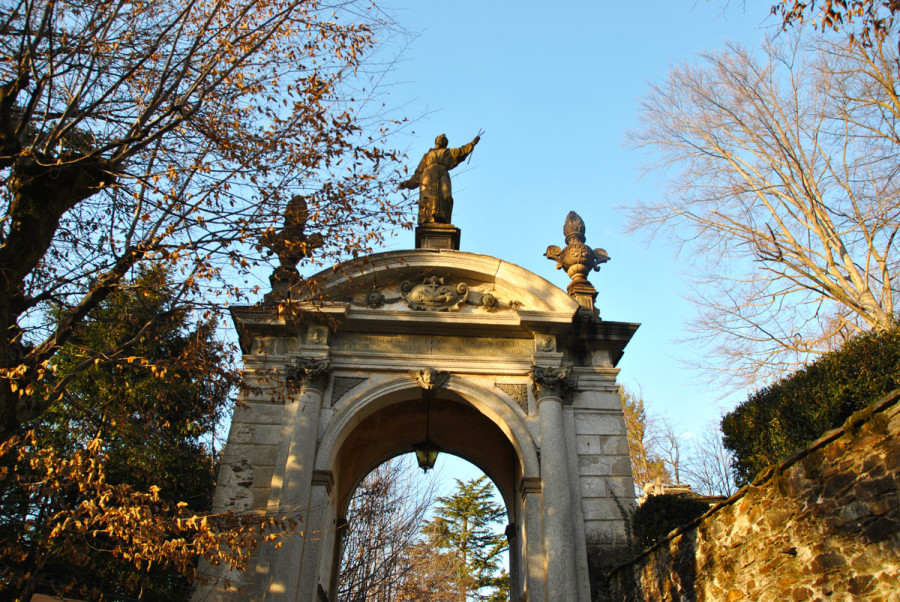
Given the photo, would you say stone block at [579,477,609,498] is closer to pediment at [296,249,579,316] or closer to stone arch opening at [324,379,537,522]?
stone arch opening at [324,379,537,522]

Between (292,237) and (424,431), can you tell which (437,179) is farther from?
(292,237)

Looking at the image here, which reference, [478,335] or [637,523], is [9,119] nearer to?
[478,335]

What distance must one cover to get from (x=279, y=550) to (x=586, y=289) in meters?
7.00

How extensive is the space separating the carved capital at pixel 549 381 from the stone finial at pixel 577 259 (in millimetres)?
1793

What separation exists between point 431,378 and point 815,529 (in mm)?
6417

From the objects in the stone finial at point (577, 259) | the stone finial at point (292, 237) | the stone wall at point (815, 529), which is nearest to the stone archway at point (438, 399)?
the stone finial at point (577, 259)

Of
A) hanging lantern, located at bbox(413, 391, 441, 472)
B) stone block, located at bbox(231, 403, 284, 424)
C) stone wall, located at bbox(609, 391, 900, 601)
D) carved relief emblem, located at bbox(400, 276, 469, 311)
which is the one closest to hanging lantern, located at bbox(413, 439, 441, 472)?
hanging lantern, located at bbox(413, 391, 441, 472)

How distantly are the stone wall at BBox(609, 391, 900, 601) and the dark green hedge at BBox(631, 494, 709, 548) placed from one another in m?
1.51

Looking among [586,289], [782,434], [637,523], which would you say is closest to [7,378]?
[782,434]

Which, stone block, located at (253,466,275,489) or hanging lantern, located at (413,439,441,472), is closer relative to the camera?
stone block, located at (253,466,275,489)

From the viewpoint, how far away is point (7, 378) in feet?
17.9

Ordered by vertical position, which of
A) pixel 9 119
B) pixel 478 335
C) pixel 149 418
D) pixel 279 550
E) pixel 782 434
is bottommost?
pixel 279 550

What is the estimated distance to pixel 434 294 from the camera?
12.0 m

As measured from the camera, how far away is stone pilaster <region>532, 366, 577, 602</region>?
950 cm
